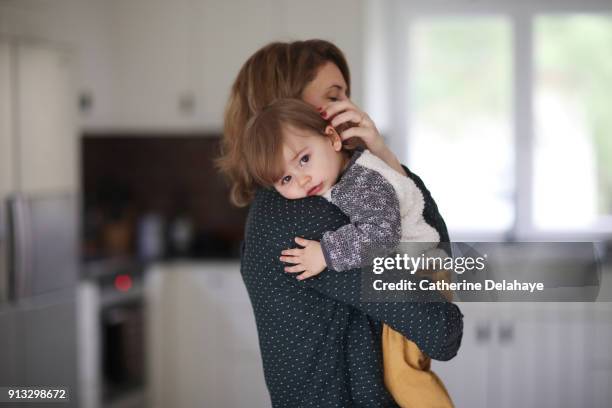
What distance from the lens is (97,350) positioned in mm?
2936

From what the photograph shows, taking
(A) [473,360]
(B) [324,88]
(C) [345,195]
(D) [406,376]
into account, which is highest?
(B) [324,88]

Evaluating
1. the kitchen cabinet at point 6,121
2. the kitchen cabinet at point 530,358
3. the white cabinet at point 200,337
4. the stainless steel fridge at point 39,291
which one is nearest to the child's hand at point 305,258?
the stainless steel fridge at point 39,291

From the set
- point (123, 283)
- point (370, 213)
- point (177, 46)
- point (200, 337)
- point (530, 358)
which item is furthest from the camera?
point (177, 46)

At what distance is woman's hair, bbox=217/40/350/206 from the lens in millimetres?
1035

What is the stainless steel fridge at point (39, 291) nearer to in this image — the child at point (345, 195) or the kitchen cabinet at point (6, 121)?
the kitchen cabinet at point (6, 121)

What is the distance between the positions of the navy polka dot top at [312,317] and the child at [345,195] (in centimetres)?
2

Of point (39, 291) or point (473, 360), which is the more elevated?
point (39, 291)

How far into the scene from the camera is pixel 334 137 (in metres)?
1.01

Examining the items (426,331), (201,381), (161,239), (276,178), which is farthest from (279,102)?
(161,239)

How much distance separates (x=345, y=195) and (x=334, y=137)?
0.08 meters

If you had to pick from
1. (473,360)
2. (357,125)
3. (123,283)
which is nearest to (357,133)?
(357,125)

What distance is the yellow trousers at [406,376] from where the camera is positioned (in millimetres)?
1026

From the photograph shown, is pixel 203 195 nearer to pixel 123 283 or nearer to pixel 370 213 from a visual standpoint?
pixel 123 283

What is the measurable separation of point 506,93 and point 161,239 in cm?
166
